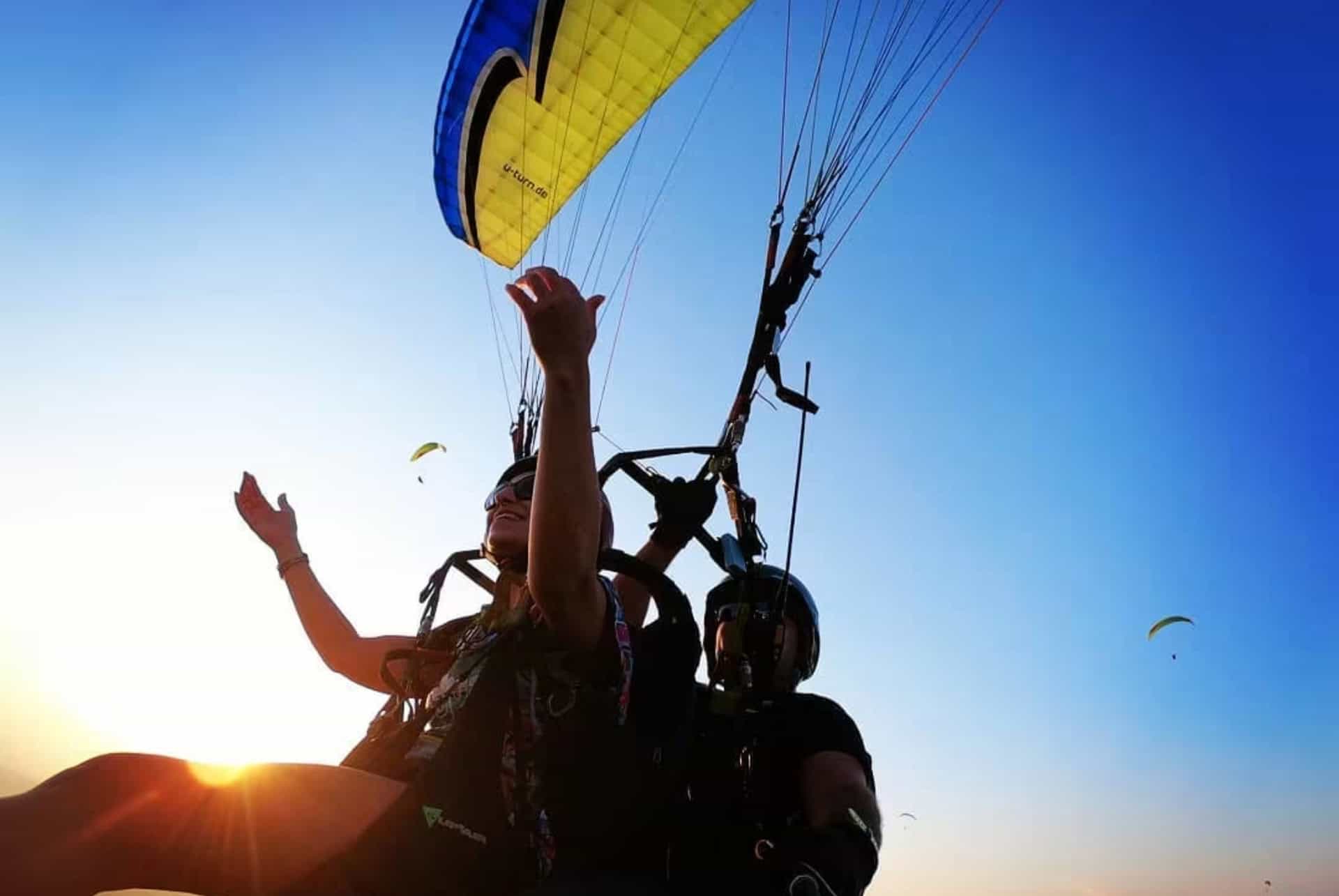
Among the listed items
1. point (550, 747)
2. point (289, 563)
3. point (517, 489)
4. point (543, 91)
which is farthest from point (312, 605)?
point (543, 91)

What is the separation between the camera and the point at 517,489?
2424 millimetres

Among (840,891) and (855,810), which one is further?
(855,810)

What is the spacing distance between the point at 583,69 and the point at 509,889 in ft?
23.9

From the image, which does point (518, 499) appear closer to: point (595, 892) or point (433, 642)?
point (433, 642)

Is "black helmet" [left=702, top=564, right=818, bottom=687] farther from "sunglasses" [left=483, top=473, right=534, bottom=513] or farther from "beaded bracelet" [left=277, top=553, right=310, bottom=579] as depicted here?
"beaded bracelet" [left=277, top=553, right=310, bottom=579]

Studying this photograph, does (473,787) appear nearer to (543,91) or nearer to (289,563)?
(289,563)

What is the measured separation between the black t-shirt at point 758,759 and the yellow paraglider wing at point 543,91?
631cm

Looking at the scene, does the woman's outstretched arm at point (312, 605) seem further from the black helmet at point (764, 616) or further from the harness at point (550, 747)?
→ the black helmet at point (764, 616)

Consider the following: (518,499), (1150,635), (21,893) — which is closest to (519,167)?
(518,499)

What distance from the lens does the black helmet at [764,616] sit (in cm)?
350

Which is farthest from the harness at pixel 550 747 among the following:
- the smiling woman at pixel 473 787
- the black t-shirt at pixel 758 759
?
the black t-shirt at pixel 758 759

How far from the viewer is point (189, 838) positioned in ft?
5.02

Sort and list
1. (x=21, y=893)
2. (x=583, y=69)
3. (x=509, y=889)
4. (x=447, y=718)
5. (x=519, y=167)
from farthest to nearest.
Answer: (x=519, y=167)
(x=583, y=69)
(x=447, y=718)
(x=509, y=889)
(x=21, y=893)

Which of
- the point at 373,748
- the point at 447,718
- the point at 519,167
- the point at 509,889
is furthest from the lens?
the point at 519,167
